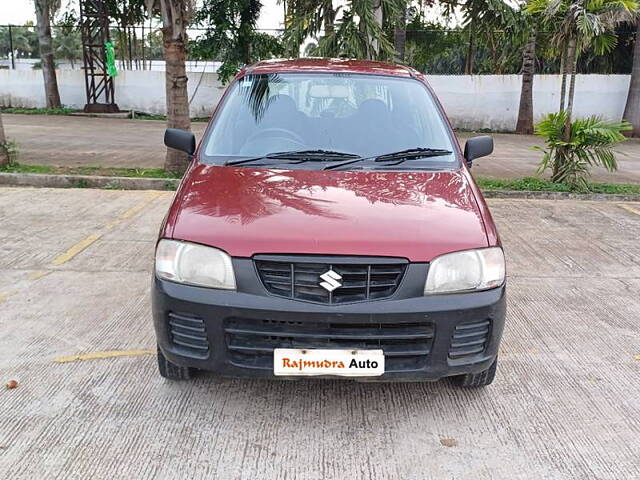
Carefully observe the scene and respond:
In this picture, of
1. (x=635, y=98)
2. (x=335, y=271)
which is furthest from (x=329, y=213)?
(x=635, y=98)

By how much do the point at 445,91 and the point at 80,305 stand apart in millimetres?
14505

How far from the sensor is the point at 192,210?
297cm

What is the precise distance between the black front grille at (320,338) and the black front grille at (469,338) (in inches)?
5.0

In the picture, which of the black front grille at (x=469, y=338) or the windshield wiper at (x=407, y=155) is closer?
the black front grille at (x=469, y=338)

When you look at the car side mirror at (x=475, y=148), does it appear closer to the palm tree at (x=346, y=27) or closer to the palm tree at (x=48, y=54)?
the palm tree at (x=346, y=27)

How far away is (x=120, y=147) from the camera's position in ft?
38.4

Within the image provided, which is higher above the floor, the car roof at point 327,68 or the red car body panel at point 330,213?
the car roof at point 327,68

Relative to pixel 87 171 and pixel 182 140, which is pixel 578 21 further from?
pixel 87 171

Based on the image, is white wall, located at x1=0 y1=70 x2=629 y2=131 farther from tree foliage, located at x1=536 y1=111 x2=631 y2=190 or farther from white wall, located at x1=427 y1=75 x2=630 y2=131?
tree foliage, located at x1=536 y1=111 x2=631 y2=190

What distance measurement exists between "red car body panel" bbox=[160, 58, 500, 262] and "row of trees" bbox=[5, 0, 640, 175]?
5452mm

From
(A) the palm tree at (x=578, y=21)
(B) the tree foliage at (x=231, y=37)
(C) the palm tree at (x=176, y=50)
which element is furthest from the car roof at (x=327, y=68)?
(B) the tree foliage at (x=231, y=37)

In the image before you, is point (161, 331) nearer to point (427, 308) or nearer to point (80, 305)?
point (427, 308)

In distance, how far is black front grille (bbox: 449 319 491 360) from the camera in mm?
2785

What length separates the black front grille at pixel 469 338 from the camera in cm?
279
